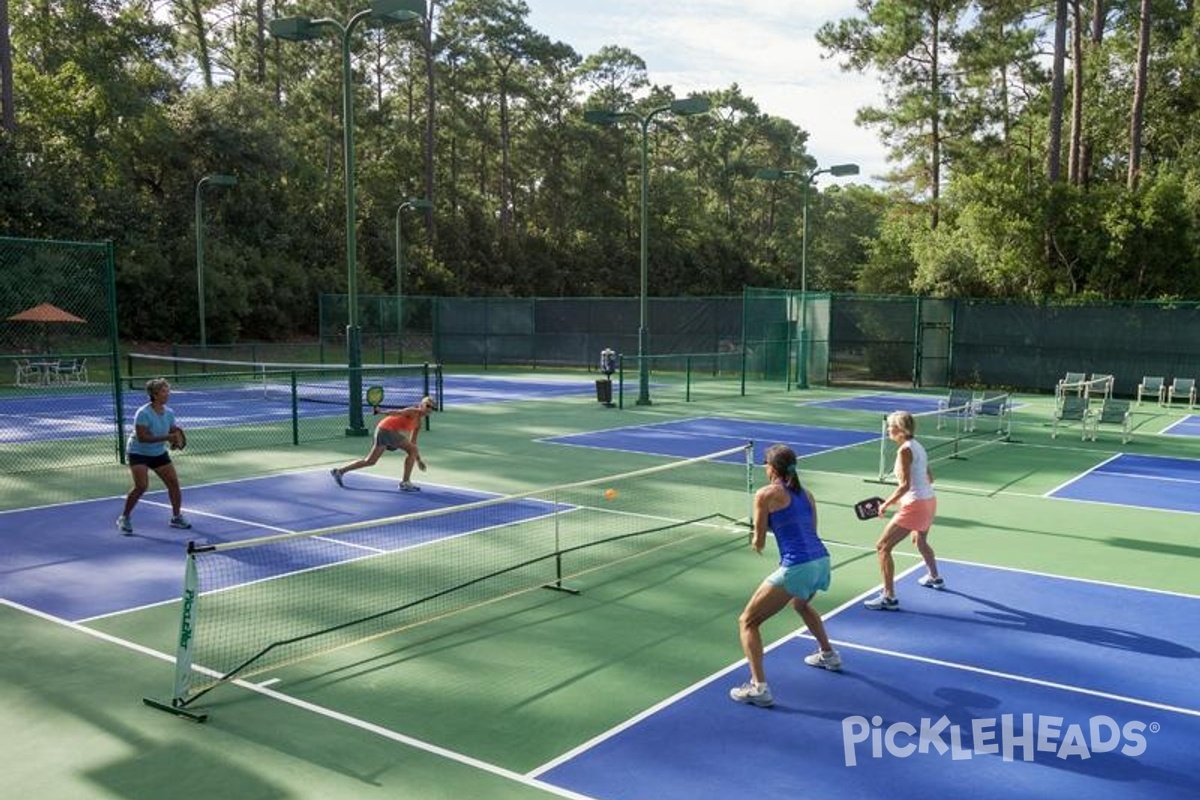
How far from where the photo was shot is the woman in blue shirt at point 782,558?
6336mm

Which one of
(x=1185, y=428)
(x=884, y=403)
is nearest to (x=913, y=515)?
(x=1185, y=428)

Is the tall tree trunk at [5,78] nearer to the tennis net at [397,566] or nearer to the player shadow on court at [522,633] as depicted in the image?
the tennis net at [397,566]

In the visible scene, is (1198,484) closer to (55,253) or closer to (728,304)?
(728,304)

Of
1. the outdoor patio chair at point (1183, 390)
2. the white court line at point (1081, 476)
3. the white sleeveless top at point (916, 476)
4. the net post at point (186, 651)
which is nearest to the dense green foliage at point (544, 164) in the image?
the outdoor patio chair at point (1183, 390)

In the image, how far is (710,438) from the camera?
19609mm

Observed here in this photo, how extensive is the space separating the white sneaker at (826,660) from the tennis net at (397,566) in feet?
8.76

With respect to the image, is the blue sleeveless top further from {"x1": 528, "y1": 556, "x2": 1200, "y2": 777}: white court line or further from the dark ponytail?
{"x1": 528, "y1": 556, "x2": 1200, "y2": 777}: white court line

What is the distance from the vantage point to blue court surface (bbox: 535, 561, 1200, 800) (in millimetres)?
5426

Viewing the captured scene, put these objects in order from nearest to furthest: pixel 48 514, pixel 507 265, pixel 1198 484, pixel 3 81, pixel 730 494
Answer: pixel 48 514, pixel 730 494, pixel 1198 484, pixel 3 81, pixel 507 265

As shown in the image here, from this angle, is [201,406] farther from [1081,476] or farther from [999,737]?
[999,737]

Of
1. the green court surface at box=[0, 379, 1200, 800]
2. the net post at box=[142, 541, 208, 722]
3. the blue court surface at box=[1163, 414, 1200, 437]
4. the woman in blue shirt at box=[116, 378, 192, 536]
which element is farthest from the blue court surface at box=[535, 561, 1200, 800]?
the blue court surface at box=[1163, 414, 1200, 437]

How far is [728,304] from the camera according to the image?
38.1 meters

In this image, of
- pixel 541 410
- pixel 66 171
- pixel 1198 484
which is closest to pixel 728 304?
pixel 541 410

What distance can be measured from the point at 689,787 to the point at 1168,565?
7246 mm
